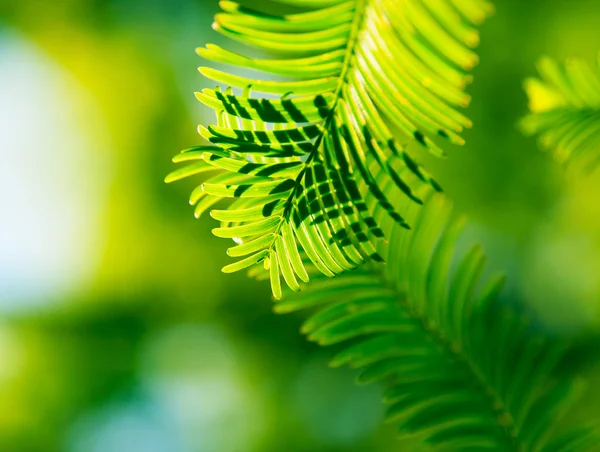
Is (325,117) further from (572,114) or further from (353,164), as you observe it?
(572,114)

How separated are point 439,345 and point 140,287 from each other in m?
1.80

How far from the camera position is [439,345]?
0.99 ft

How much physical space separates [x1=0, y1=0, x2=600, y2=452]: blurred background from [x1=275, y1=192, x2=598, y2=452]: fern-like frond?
143cm

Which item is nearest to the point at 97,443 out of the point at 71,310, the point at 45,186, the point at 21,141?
the point at 71,310

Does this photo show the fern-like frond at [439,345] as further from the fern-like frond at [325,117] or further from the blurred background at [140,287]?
the blurred background at [140,287]

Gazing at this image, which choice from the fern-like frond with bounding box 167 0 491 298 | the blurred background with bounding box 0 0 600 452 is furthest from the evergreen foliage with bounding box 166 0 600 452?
the blurred background with bounding box 0 0 600 452

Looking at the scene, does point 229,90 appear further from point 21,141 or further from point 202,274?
point 21,141

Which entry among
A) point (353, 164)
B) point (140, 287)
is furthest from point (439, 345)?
point (140, 287)

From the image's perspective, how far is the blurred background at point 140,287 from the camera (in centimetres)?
185

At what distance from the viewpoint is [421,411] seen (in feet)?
0.96

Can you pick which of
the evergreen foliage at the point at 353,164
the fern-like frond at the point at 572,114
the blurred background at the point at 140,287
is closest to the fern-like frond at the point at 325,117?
the evergreen foliage at the point at 353,164

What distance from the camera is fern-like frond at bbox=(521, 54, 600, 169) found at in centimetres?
31

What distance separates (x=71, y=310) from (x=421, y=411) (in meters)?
1.98

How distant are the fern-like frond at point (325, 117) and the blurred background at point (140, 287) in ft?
5.08
